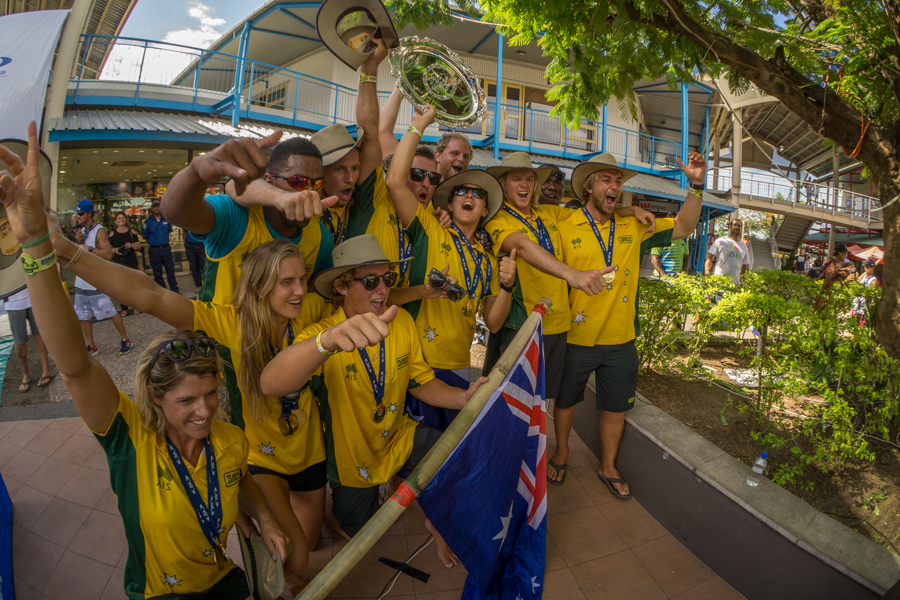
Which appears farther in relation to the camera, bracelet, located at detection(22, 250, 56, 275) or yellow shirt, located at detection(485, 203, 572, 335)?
yellow shirt, located at detection(485, 203, 572, 335)

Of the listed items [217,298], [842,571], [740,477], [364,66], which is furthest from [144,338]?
[842,571]

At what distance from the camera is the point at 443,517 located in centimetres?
193

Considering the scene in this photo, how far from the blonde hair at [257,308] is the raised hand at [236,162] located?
1.38 feet

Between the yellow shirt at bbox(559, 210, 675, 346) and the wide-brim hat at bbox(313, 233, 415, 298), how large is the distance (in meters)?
1.66

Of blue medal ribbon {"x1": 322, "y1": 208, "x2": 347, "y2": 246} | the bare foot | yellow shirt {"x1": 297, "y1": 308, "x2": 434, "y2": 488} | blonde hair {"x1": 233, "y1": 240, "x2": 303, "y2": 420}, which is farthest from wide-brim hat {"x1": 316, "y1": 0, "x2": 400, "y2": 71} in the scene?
the bare foot

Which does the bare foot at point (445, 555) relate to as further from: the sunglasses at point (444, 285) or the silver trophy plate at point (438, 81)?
the silver trophy plate at point (438, 81)

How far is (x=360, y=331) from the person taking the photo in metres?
1.50

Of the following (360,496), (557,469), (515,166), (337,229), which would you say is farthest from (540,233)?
(360,496)

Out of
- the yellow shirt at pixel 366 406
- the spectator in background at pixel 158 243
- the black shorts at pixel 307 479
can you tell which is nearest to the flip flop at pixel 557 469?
the yellow shirt at pixel 366 406

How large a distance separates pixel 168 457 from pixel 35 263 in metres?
0.84

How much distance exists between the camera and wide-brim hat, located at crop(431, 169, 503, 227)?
9.91ft

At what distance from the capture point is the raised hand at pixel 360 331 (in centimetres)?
147

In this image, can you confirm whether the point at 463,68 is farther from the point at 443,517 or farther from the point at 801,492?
the point at 801,492

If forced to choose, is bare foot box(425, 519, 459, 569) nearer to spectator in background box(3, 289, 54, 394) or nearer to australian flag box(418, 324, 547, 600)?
australian flag box(418, 324, 547, 600)
